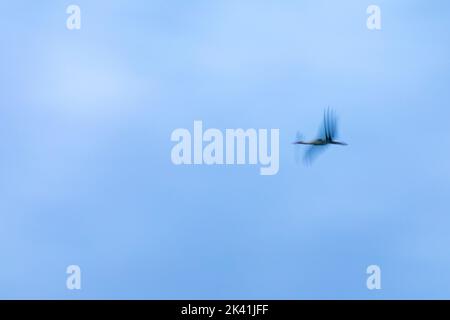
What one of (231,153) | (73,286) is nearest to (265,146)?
(231,153)

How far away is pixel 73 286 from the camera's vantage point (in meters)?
8.95
